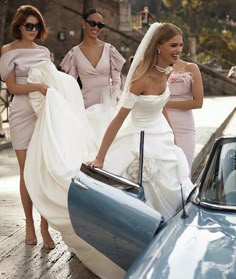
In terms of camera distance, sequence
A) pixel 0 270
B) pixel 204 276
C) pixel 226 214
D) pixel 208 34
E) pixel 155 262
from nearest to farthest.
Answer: pixel 204 276 → pixel 155 262 → pixel 226 214 → pixel 0 270 → pixel 208 34

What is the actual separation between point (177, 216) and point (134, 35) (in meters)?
36.6

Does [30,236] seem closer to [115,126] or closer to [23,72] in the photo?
[23,72]

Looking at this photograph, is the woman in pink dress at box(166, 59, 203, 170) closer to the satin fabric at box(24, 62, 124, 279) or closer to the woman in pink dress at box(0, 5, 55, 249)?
the satin fabric at box(24, 62, 124, 279)

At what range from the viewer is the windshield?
458cm

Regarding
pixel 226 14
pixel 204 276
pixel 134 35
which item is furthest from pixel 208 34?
pixel 204 276

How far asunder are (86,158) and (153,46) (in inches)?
42.7

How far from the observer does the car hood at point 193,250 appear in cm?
361

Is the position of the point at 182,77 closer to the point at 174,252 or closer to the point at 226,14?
the point at 174,252

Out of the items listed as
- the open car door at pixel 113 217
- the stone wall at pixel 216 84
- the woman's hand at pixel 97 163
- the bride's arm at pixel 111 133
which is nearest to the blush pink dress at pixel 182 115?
the bride's arm at pixel 111 133

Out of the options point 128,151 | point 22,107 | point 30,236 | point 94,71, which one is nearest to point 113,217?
point 128,151

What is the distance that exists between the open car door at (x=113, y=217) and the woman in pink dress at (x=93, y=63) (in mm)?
2427

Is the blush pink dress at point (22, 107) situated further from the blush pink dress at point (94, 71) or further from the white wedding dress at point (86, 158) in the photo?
the blush pink dress at point (94, 71)

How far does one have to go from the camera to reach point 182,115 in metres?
7.23

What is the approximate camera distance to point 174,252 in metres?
3.87
